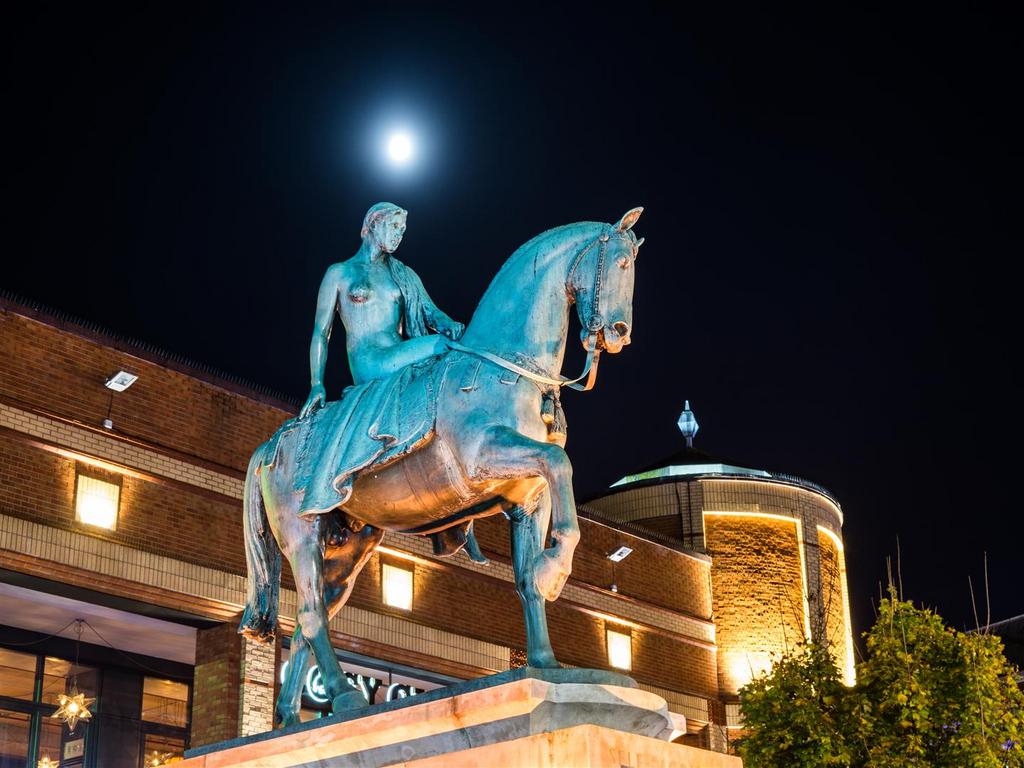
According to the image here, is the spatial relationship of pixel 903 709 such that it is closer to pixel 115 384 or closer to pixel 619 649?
pixel 619 649

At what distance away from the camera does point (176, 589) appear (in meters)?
19.0

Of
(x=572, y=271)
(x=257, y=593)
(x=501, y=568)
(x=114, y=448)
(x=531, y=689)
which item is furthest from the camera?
(x=501, y=568)

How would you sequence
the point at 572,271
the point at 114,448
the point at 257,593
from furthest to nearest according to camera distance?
the point at 114,448, the point at 257,593, the point at 572,271

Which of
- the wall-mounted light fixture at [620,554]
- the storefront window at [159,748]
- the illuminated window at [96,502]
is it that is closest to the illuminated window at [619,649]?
the wall-mounted light fixture at [620,554]

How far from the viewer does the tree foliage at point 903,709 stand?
1992cm

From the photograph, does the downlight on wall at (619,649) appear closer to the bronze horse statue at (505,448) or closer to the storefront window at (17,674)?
the storefront window at (17,674)

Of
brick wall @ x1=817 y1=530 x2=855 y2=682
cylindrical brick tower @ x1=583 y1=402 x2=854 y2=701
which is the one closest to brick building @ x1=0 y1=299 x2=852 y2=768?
cylindrical brick tower @ x1=583 y1=402 x2=854 y2=701

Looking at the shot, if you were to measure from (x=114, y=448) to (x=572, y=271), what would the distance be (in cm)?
1294

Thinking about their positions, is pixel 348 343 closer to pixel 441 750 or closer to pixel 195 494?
pixel 441 750

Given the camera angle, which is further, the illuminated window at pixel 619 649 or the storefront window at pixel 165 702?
the illuminated window at pixel 619 649

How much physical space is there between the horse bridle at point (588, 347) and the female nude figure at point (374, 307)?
867mm

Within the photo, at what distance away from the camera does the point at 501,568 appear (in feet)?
79.9

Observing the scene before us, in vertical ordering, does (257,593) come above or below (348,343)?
below

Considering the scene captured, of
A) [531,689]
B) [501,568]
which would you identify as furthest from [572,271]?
[501,568]
